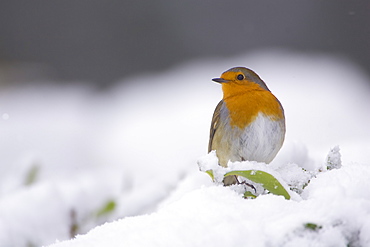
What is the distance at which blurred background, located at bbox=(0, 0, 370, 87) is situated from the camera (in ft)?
25.1

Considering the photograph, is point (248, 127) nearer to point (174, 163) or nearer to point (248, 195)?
point (174, 163)

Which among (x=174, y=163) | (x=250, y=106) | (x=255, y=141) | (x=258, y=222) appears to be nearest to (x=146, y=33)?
(x=174, y=163)

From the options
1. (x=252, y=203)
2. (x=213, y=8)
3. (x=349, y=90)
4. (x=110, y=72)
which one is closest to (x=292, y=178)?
(x=252, y=203)

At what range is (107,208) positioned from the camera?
5.01ft

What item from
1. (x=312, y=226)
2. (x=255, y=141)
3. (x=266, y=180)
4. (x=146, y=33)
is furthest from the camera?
(x=146, y=33)

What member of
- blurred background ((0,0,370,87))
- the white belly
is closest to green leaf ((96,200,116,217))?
the white belly

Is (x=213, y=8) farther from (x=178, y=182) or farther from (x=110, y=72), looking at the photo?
(x=178, y=182)

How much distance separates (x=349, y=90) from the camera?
19.2 feet

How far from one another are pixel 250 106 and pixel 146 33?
233 inches

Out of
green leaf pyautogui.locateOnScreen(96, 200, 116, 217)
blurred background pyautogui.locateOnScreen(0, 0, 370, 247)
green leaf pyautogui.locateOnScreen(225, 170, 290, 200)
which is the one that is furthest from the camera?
blurred background pyautogui.locateOnScreen(0, 0, 370, 247)

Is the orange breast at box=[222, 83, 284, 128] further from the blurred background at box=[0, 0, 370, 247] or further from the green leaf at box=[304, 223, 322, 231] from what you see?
the green leaf at box=[304, 223, 322, 231]

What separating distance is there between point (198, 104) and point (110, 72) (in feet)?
8.67

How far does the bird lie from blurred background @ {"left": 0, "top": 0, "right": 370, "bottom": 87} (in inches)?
205

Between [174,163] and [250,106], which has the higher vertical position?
[250,106]
